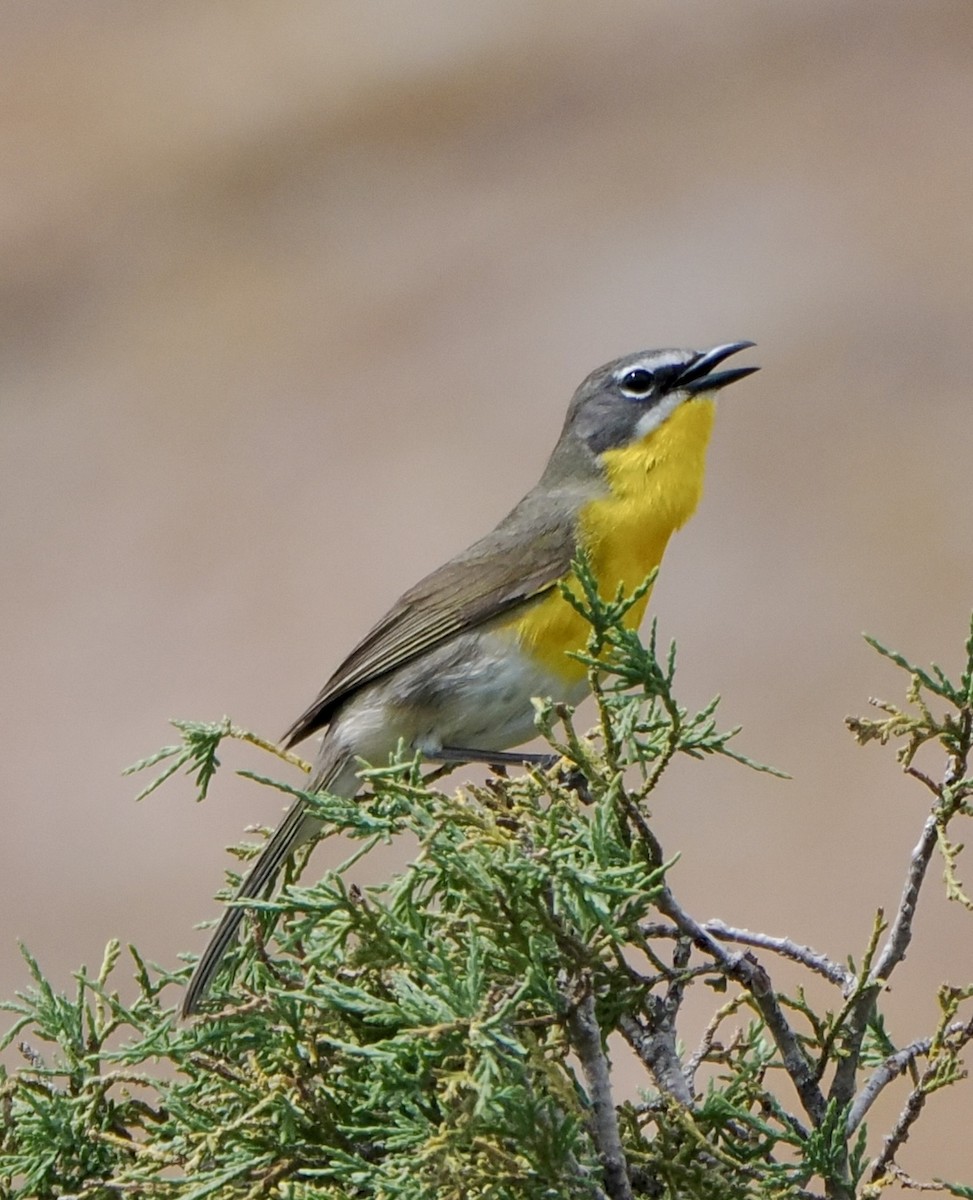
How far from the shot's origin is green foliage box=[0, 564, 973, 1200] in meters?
1.71

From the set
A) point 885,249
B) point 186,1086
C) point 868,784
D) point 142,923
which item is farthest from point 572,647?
point 885,249

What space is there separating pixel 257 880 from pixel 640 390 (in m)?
1.76

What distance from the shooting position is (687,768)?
24.4 feet

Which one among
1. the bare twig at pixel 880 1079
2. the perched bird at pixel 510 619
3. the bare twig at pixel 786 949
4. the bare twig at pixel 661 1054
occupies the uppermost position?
the perched bird at pixel 510 619

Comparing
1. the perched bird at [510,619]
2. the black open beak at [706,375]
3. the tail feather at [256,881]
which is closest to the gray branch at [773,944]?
the tail feather at [256,881]

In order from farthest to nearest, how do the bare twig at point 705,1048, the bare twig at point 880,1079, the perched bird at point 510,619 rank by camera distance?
the perched bird at point 510,619 < the bare twig at point 705,1048 < the bare twig at point 880,1079

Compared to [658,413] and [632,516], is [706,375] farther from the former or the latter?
[632,516]

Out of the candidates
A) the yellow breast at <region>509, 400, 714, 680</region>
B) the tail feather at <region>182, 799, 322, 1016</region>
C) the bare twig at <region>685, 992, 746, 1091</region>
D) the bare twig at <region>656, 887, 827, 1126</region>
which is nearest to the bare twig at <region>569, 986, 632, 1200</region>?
the bare twig at <region>656, 887, 827, 1126</region>

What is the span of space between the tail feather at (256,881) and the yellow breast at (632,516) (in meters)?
0.87

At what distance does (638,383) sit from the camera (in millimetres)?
3959

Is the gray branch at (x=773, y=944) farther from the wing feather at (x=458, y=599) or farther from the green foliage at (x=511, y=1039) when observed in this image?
the wing feather at (x=458, y=599)

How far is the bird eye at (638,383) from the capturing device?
12.9 ft

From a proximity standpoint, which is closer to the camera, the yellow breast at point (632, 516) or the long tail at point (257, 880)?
the long tail at point (257, 880)

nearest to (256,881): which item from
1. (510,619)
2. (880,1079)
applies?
(510,619)
